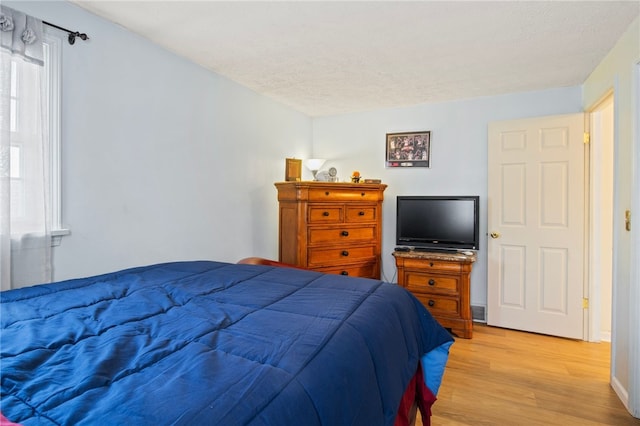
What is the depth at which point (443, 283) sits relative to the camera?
333 centimetres

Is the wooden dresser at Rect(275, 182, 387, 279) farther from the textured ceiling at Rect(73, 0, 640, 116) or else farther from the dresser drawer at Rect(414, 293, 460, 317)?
the textured ceiling at Rect(73, 0, 640, 116)

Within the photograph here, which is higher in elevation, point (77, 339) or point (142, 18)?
point (142, 18)

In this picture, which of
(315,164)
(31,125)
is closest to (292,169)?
(315,164)

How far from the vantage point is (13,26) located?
1.63m

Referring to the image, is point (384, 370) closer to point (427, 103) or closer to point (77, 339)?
point (77, 339)

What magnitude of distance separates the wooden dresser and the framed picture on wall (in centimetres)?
46

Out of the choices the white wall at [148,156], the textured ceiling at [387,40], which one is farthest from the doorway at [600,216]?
the white wall at [148,156]

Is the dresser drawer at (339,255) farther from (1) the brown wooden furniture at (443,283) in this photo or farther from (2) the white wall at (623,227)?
(2) the white wall at (623,227)

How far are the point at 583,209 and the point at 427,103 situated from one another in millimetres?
1814

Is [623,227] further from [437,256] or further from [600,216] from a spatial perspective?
[437,256]

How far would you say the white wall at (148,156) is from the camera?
6.33 feet

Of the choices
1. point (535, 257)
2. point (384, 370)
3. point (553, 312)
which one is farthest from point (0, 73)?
point (553, 312)

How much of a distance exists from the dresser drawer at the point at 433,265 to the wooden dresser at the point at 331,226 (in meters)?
0.41

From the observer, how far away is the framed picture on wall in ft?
12.6
